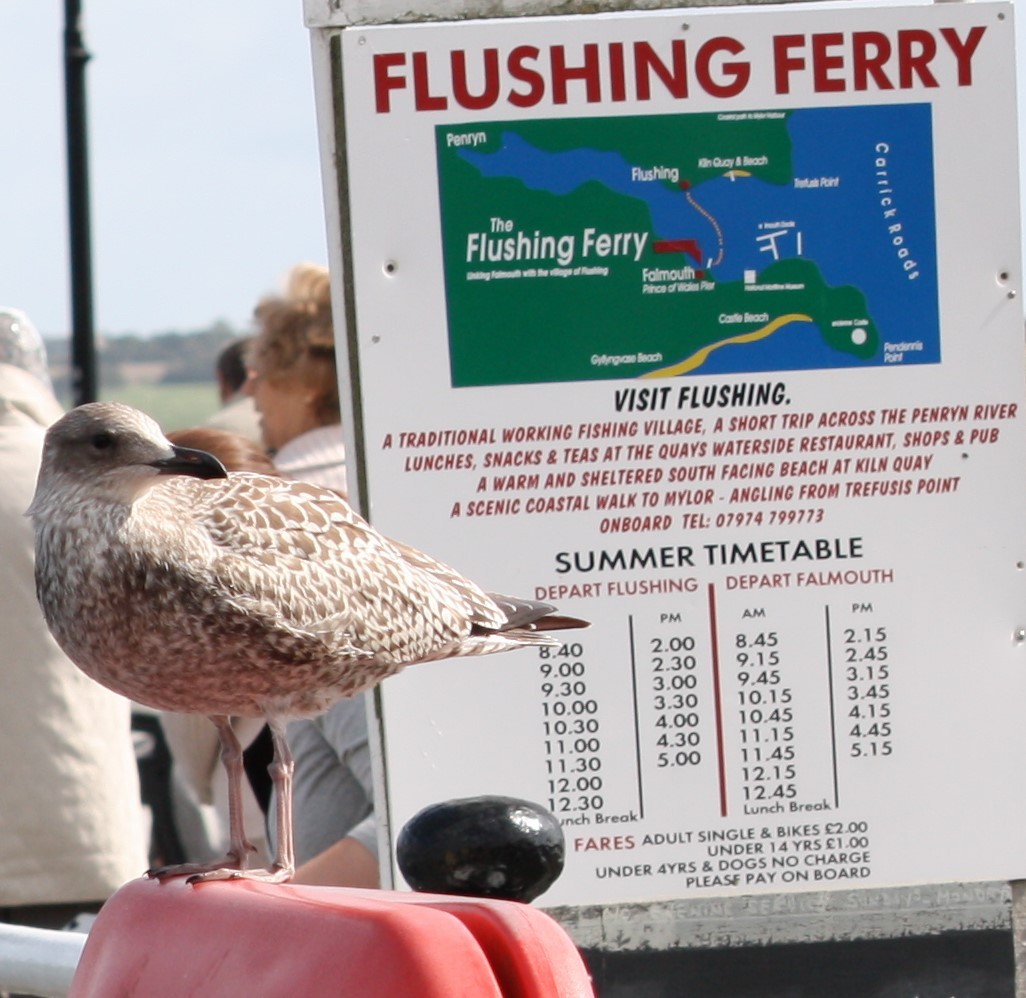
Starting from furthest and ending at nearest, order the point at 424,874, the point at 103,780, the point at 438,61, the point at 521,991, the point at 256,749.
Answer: the point at 103,780 < the point at 256,749 < the point at 438,61 < the point at 424,874 < the point at 521,991

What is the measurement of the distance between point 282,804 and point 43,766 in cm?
276

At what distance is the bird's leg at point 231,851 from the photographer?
2.27 meters

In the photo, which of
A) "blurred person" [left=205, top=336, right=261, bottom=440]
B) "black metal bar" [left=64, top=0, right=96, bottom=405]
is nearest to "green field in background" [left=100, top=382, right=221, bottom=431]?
"black metal bar" [left=64, top=0, right=96, bottom=405]

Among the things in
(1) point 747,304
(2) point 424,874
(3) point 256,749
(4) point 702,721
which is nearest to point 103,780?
(3) point 256,749

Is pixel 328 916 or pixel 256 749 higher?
pixel 328 916

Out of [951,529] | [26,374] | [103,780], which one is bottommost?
[103,780]

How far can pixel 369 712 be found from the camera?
139 inches

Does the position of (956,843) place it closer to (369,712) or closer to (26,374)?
(369,712)

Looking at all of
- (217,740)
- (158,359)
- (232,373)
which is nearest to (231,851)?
(217,740)

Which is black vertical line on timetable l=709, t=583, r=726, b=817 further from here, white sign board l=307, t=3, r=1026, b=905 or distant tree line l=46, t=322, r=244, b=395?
distant tree line l=46, t=322, r=244, b=395

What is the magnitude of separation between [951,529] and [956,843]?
1.96ft

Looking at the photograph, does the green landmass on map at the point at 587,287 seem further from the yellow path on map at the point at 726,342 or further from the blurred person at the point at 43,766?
the blurred person at the point at 43,766

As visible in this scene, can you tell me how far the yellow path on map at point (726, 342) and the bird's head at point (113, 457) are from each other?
1.11 meters

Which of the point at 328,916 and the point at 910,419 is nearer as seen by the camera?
the point at 328,916
